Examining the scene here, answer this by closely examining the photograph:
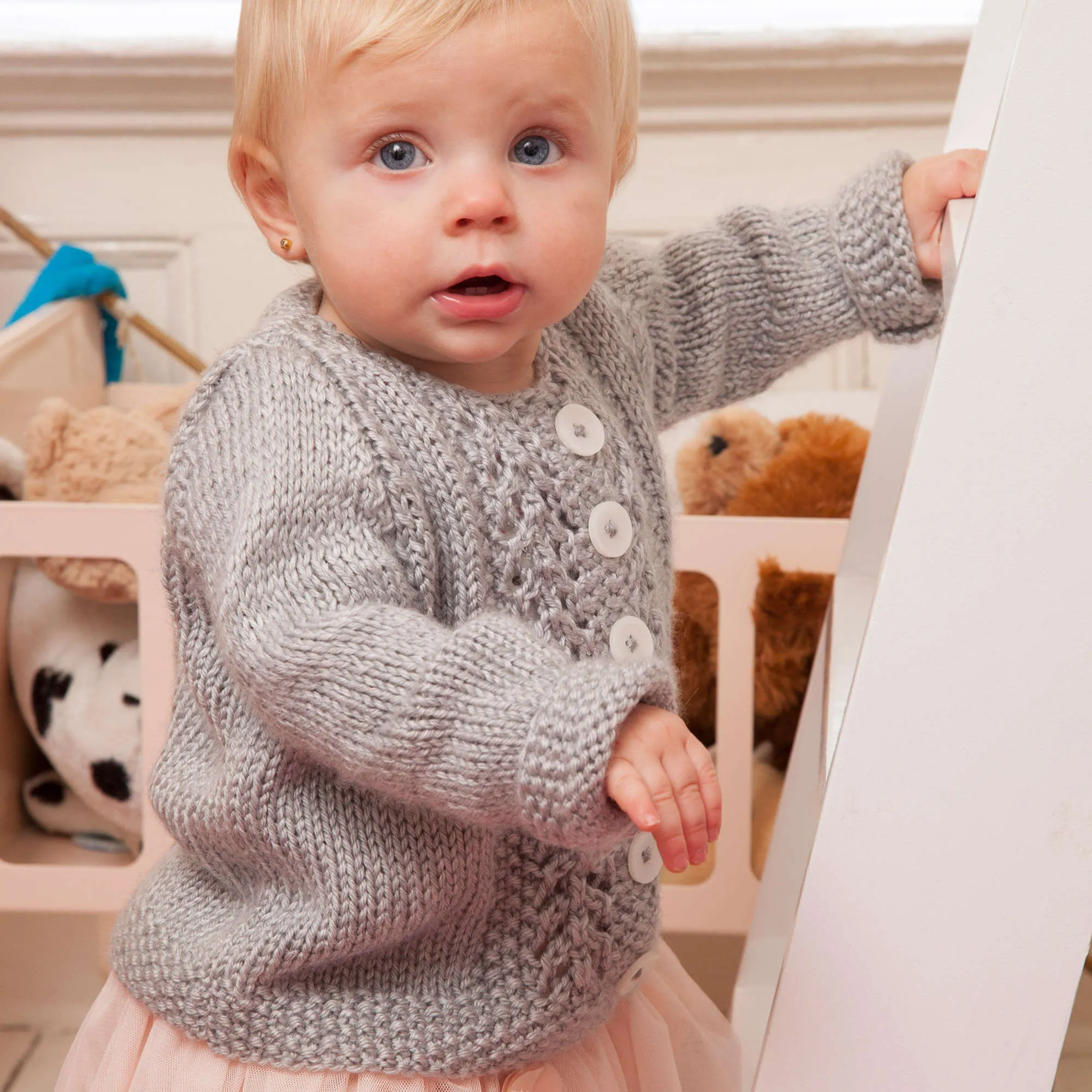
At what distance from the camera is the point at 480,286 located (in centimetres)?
58

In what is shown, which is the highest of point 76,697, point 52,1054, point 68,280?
point 68,280

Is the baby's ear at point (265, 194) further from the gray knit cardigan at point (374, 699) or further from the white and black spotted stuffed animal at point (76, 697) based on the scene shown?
the white and black spotted stuffed animal at point (76, 697)

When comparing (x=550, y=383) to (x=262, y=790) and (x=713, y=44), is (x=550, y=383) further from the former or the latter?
(x=713, y=44)

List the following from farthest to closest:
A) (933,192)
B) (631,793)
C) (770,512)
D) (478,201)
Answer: (770,512) < (933,192) < (478,201) < (631,793)

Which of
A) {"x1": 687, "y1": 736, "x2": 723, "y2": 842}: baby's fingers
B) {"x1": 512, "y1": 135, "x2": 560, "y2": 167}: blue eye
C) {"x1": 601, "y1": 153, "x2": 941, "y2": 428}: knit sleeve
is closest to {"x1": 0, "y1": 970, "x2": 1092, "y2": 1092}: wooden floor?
{"x1": 601, "y1": 153, "x2": 941, "y2": 428}: knit sleeve

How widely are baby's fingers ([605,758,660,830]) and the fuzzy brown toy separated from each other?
0.56m

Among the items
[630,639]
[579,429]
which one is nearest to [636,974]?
[630,639]

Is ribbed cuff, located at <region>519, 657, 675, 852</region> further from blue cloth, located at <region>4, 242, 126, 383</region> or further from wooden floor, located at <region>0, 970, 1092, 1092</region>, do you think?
blue cloth, located at <region>4, 242, 126, 383</region>

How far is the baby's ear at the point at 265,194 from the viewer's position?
0.63 meters

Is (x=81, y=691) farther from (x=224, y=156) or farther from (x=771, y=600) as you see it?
(x=224, y=156)

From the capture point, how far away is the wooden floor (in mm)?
1090

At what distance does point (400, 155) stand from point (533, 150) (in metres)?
0.06

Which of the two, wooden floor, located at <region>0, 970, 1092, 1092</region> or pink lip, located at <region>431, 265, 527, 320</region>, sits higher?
pink lip, located at <region>431, 265, 527, 320</region>

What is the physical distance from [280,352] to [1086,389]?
0.35 meters
